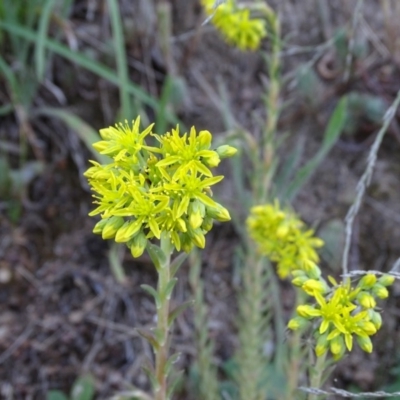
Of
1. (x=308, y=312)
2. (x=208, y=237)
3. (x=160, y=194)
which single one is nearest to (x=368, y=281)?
(x=308, y=312)

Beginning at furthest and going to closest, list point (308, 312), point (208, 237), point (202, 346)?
1. point (208, 237)
2. point (202, 346)
3. point (308, 312)

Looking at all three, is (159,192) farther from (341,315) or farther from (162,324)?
(341,315)

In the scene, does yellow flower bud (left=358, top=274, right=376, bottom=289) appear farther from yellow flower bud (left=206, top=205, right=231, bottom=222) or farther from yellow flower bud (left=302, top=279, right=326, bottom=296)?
yellow flower bud (left=206, top=205, right=231, bottom=222)

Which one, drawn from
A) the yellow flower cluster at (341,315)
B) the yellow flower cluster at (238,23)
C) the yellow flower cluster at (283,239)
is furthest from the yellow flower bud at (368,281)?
the yellow flower cluster at (238,23)

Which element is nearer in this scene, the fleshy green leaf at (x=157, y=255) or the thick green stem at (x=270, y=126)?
the fleshy green leaf at (x=157, y=255)

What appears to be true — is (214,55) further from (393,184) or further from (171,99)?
(393,184)

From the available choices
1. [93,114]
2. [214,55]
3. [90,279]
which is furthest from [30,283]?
[214,55]

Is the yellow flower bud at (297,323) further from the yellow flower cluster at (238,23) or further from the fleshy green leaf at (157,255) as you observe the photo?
the yellow flower cluster at (238,23)

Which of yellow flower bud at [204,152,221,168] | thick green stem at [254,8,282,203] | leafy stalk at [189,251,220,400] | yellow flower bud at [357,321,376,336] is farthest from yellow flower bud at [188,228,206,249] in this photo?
thick green stem at [254,8,282,203]
